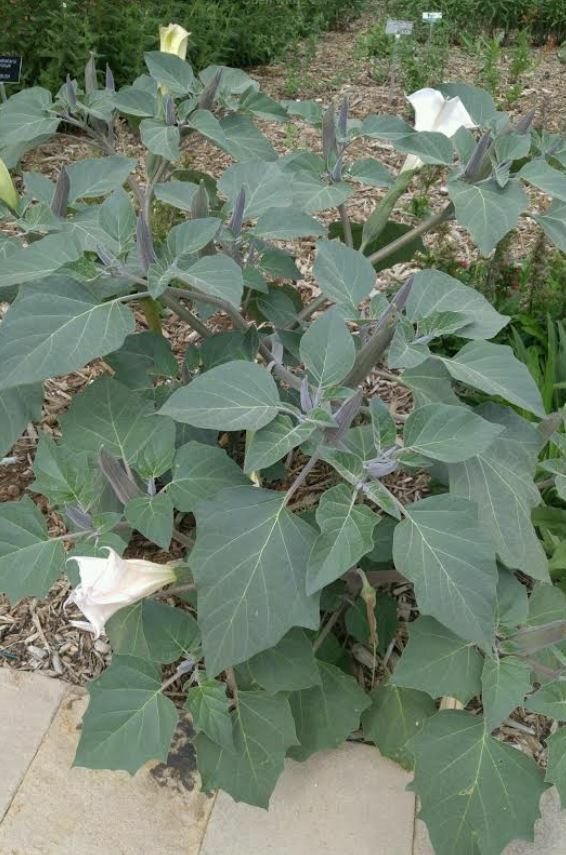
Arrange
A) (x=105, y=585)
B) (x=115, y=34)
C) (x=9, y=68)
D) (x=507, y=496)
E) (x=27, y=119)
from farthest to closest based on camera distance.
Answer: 1. (x=115, y=34)
2. (x=9, y=68)
3. (x=27, y=119)
4. (x=507, y=496)
5. (x=105, y=585)

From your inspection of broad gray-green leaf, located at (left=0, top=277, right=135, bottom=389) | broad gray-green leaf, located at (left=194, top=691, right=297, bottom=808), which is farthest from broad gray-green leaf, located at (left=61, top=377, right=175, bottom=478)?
broad gray-green leaf, located at (left=194, top=691, right=297, bottom=808)

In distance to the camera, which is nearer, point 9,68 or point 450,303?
point 450,303

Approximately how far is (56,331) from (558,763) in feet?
3.98

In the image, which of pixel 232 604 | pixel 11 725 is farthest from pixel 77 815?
pixel 232 604

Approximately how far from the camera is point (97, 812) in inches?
64.8

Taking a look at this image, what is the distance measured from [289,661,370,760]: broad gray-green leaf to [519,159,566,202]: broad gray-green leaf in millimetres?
1150

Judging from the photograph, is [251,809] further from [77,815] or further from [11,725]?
[11,725]

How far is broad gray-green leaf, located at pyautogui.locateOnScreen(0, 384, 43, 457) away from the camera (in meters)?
1.74

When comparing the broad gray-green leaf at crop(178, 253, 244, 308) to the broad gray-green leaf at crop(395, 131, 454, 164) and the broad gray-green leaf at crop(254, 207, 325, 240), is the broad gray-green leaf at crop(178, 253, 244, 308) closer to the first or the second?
the broad gray-green leaf at crop(254, 207, 325, 240)

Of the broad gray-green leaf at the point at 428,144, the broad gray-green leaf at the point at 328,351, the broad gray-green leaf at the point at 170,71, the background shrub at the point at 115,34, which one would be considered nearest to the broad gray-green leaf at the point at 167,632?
the broad gray-green leaf at the point at 328,351

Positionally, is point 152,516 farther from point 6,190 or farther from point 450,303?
point 6,190

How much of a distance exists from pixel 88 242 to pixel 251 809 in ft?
4.04

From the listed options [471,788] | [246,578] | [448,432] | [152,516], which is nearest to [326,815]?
[471,788]

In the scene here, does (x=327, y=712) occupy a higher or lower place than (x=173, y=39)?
lower
